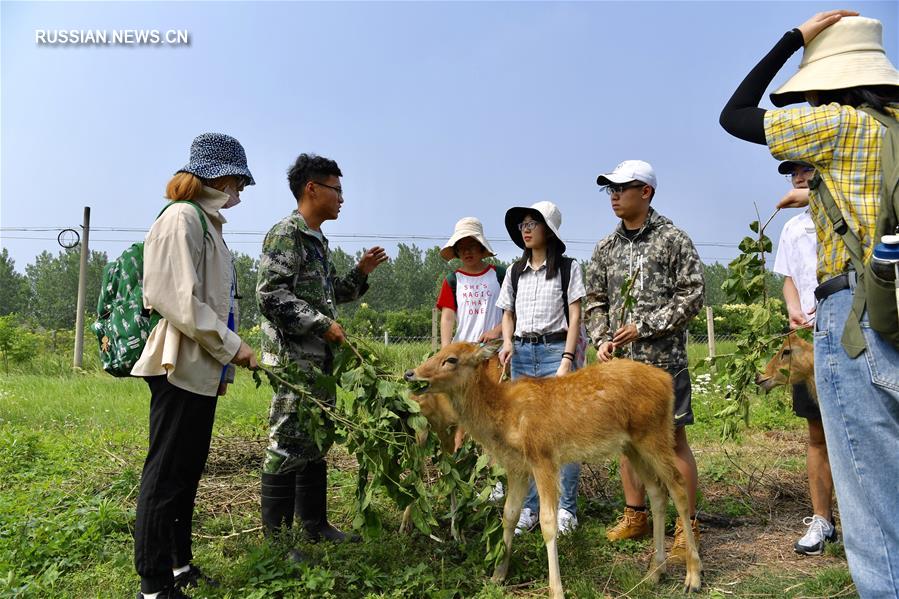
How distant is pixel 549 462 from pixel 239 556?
248 centimetres

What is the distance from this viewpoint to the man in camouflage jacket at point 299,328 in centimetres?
491

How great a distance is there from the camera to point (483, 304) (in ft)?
22.0

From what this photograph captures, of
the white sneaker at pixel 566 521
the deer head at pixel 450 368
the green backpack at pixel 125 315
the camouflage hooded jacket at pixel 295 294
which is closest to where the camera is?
the green backpack at pixel 125 315

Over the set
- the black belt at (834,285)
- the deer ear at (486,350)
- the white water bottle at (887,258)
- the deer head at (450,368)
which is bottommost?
the deer head at (450,368)

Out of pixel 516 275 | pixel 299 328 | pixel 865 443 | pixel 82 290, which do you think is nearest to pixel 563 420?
pixel 516 275

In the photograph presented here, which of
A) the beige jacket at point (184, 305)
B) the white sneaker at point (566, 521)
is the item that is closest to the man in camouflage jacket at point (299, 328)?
the beige jacket at point (184, 305)

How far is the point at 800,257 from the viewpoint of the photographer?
225 inches

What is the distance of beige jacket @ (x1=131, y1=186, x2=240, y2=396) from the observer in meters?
3.93

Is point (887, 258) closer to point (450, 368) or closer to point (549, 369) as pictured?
point (450, 368)

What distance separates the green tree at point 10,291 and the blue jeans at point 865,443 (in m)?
69.2

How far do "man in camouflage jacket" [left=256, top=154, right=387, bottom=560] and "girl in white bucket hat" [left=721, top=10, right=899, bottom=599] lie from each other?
314 centimetres

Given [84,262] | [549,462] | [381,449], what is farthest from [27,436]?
[84,262]

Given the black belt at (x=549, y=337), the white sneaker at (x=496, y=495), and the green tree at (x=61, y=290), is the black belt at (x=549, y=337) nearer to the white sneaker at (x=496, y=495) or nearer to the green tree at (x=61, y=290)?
the white sneaker at (x=496, y=495)

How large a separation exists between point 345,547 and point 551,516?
155 cm
